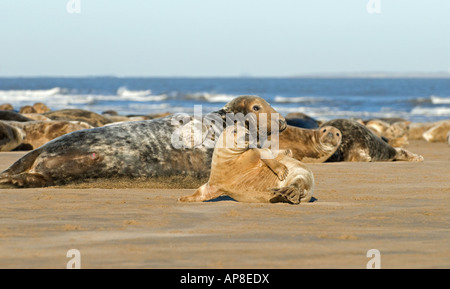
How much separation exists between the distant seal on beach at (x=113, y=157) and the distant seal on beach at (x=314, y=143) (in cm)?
341

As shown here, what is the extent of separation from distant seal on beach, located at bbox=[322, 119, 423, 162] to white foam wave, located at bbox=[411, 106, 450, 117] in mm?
27510

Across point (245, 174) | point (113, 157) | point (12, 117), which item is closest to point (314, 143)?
point (113, 157)

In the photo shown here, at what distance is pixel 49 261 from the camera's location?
3918mm

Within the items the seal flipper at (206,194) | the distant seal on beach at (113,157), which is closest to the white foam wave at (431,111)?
the distant seal on beach at (113,157)

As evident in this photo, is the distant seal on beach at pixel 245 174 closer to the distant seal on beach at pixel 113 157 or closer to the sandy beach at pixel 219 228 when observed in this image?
the sandy beach at pixel 219 228

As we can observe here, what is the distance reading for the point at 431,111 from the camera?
40969 millimetres

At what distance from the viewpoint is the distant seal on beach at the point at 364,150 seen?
11992 millimetres

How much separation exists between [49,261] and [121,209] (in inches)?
84.4

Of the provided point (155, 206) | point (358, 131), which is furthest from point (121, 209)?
point (358, 131)

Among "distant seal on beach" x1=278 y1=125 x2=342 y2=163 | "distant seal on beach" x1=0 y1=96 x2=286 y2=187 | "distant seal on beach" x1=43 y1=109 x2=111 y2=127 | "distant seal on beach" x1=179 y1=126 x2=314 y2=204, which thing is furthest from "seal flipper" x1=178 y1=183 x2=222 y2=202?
"distant seal on beach" x1=43 y1=109 x2=111 y2=127

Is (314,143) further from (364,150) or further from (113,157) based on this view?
(113,157)

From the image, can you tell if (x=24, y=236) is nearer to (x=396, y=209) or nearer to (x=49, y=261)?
(x=49, y=261)

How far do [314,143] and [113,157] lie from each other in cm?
447
